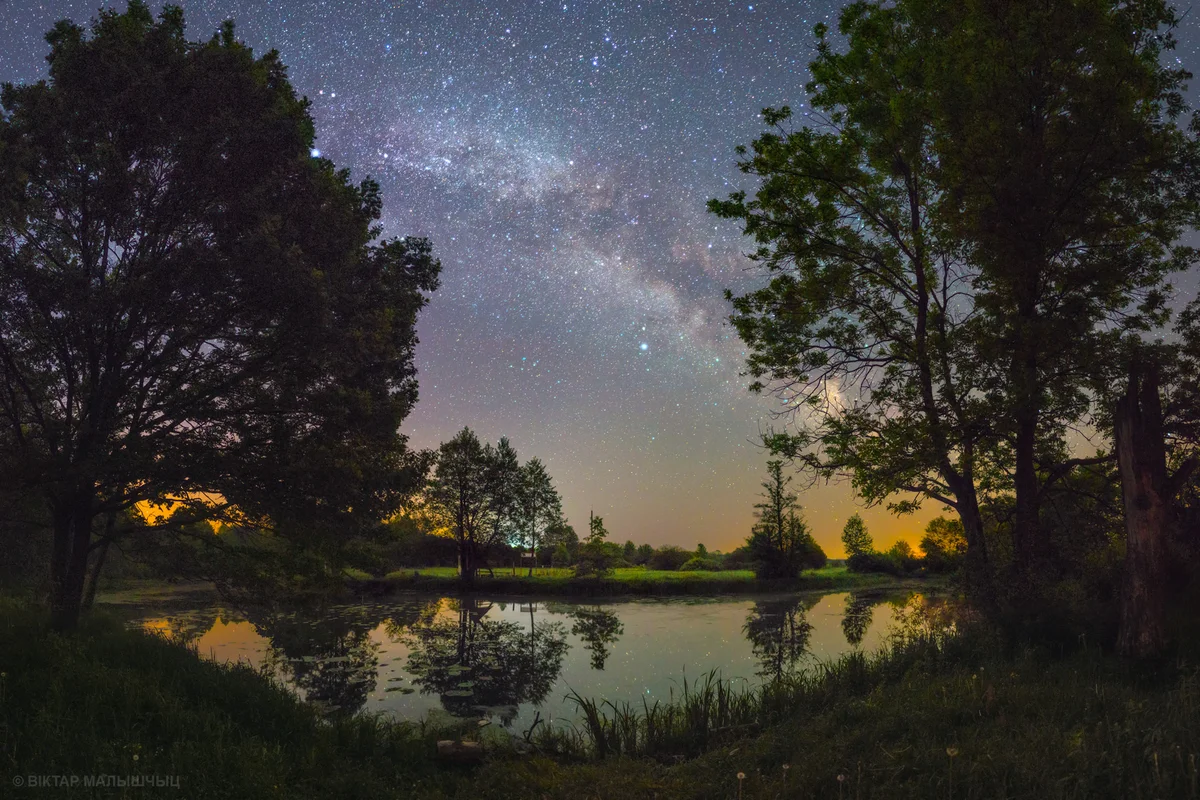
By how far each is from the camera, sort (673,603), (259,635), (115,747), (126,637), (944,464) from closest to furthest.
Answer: (115,747)
(126,637)
(944,464)
(259,635)
(673,603)

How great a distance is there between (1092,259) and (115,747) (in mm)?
19635

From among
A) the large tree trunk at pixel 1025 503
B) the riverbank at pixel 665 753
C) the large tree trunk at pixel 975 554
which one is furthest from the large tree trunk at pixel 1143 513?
the large tree trunk at pixel 975 554

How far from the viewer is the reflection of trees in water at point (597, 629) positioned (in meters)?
21.7

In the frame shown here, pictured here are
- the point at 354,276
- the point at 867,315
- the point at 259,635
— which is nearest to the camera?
the point at 867,315

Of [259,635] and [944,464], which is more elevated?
[944,464]

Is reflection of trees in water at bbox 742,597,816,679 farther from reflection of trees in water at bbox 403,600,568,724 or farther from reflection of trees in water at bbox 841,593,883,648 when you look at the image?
reflection of trees in water at bbox 403,600,568,724

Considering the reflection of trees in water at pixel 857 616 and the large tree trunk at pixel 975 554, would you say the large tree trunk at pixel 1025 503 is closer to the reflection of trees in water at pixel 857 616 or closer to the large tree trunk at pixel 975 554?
the large tree trunk at pixel 975 554

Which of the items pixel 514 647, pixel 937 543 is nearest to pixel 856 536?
pixel 937 543

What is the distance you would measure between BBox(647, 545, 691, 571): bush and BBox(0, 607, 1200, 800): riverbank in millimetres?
67326

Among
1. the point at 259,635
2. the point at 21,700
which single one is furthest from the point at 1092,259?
the point at 259,635

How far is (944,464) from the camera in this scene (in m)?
14.7

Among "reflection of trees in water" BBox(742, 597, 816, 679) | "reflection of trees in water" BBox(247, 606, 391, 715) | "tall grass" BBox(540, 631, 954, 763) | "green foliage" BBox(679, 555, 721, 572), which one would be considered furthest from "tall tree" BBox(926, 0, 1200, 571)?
"green foliage" BBox(679, 555, 721, 572)

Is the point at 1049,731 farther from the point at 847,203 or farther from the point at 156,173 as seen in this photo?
the point at 156,173

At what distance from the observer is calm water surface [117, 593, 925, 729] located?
15445 millimetres
